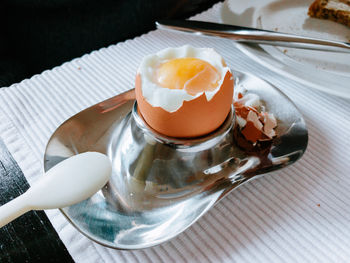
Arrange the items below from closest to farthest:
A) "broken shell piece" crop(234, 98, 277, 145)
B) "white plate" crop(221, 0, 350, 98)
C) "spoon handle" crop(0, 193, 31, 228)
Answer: "spoon handle" crop(0, 193, 31, 228)
"broken shell piece" crop(234, 98, 277, 145)
"white plate" crop(221, 0, 350, 98)

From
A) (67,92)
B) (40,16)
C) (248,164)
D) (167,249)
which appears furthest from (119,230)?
(40,16)

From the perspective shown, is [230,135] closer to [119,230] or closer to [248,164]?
[248,164]

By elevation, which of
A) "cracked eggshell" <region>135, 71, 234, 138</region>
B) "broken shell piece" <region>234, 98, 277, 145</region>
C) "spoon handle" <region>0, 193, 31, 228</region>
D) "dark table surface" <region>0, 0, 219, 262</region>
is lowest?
"dark table surface" <region>0, 0, 219, 262</region>

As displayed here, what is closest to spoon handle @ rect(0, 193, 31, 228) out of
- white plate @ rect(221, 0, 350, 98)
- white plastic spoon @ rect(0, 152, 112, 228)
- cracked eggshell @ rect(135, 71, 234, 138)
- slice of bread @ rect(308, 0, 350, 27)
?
white plastic spoon @ rect(0, 152, 112, 228)

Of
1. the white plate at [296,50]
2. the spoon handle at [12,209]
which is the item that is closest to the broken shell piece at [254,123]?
the white plate at [296,50]

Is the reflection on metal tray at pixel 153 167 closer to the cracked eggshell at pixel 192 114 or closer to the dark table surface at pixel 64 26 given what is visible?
the cracked eggshell at pixel 192 114

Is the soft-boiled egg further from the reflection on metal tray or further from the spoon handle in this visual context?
the spoon handle

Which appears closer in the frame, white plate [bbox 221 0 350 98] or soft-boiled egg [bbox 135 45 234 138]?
soft-boiled egg [bbox 135 45 234 138]
